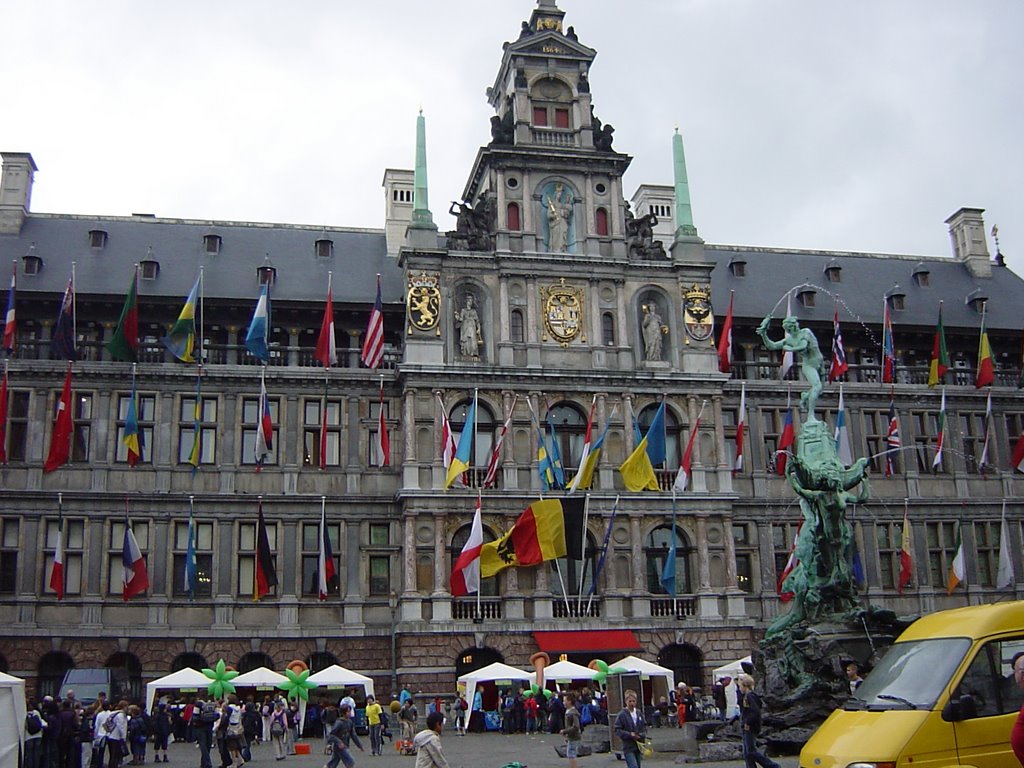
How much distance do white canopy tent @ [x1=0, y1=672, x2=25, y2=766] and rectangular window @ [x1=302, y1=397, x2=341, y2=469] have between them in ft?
72.4

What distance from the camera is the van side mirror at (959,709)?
12.2m

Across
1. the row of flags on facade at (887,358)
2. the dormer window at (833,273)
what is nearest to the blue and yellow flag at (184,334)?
the row of flags on facade at (887,358)

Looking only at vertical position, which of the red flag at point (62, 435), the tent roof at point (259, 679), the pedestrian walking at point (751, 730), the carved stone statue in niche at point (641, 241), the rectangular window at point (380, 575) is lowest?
the pedestrian walking at point (751, 730)

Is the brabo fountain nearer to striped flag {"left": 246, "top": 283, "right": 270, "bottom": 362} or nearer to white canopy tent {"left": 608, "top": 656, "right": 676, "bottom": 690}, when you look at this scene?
white canopy tent {"left": 608, "top": 656, "right": 676, "bottom": 690}

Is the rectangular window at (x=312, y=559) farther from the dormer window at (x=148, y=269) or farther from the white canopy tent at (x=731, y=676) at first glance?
the white canopy tent at (x=731, y=676)

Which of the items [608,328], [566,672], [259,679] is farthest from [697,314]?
[259,679]

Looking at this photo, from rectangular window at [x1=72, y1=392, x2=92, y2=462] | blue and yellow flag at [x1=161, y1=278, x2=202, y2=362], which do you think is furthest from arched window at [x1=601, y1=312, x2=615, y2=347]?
rectangular window at [x1=72, y1=392, x2=92, y2=462]

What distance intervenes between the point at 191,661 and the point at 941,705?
31.7 metres

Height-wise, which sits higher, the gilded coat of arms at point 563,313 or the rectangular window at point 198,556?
the gilded coat of arms at point 563,313

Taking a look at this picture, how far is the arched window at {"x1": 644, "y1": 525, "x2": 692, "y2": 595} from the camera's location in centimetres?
4216

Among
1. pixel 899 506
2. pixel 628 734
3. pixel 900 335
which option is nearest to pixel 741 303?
pixel 900 335

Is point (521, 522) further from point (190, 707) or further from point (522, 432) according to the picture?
point (190, 707)

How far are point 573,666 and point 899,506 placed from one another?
58.9 ft

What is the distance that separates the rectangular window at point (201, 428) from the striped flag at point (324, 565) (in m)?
4.55
